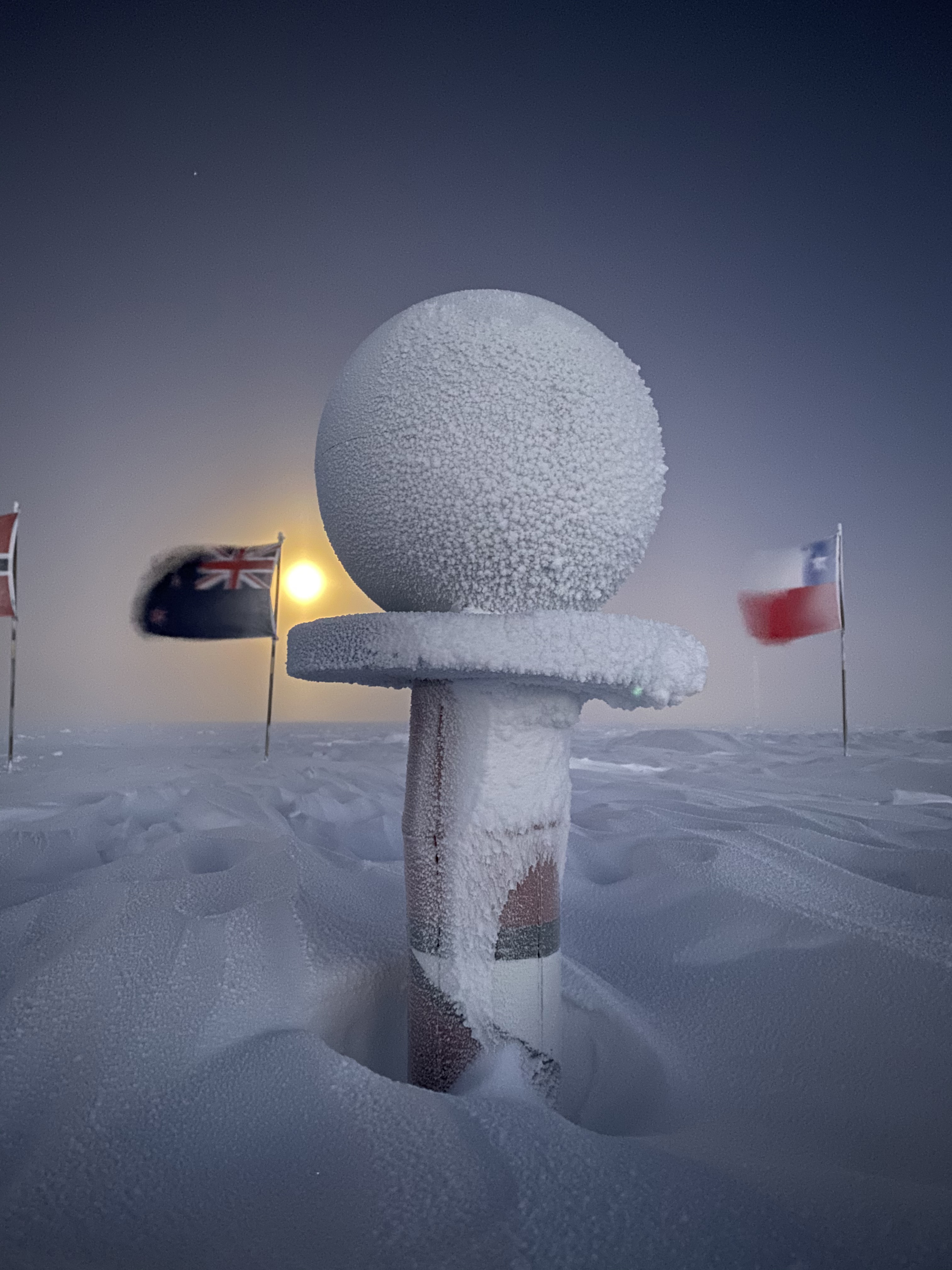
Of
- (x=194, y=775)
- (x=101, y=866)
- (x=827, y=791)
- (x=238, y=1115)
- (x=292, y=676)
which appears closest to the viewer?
(x=238, y=1115)

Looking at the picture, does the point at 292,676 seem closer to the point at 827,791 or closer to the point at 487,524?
the point at 487,524

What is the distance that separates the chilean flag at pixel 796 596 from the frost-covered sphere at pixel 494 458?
6.02 m

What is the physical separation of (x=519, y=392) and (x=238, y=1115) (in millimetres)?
1165

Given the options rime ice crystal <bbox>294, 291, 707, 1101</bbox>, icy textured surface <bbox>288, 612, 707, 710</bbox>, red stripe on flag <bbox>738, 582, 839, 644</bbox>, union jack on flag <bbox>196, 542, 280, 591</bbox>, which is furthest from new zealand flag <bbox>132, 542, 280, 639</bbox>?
icy textured surface <bbox>288, 612, 707, 710</bbox>

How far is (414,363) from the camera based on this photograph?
4.01ft

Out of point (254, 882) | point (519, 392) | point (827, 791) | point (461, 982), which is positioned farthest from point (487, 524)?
point (827, 791)

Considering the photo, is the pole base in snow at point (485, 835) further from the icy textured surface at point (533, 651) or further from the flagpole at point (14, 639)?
the flagpole at point (14, 639)

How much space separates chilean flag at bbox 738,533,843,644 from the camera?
6.56 meters

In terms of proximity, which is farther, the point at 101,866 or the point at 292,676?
the point at 101,866

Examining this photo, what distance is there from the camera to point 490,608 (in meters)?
1.25

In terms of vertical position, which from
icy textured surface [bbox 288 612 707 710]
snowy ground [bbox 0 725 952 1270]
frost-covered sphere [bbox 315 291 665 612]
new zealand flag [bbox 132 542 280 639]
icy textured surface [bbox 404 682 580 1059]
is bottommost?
snowy ground [bbox 0 725 952 1270]

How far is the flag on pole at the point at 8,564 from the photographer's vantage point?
18.1 ft

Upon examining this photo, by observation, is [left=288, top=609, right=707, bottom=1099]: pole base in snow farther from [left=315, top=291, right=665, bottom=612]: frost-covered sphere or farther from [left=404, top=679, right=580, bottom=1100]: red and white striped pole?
[left=315, top=291, right=665, bottom=612]: frost-covered sphere

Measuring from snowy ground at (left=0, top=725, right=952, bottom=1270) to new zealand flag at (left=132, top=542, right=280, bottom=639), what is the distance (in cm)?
396
